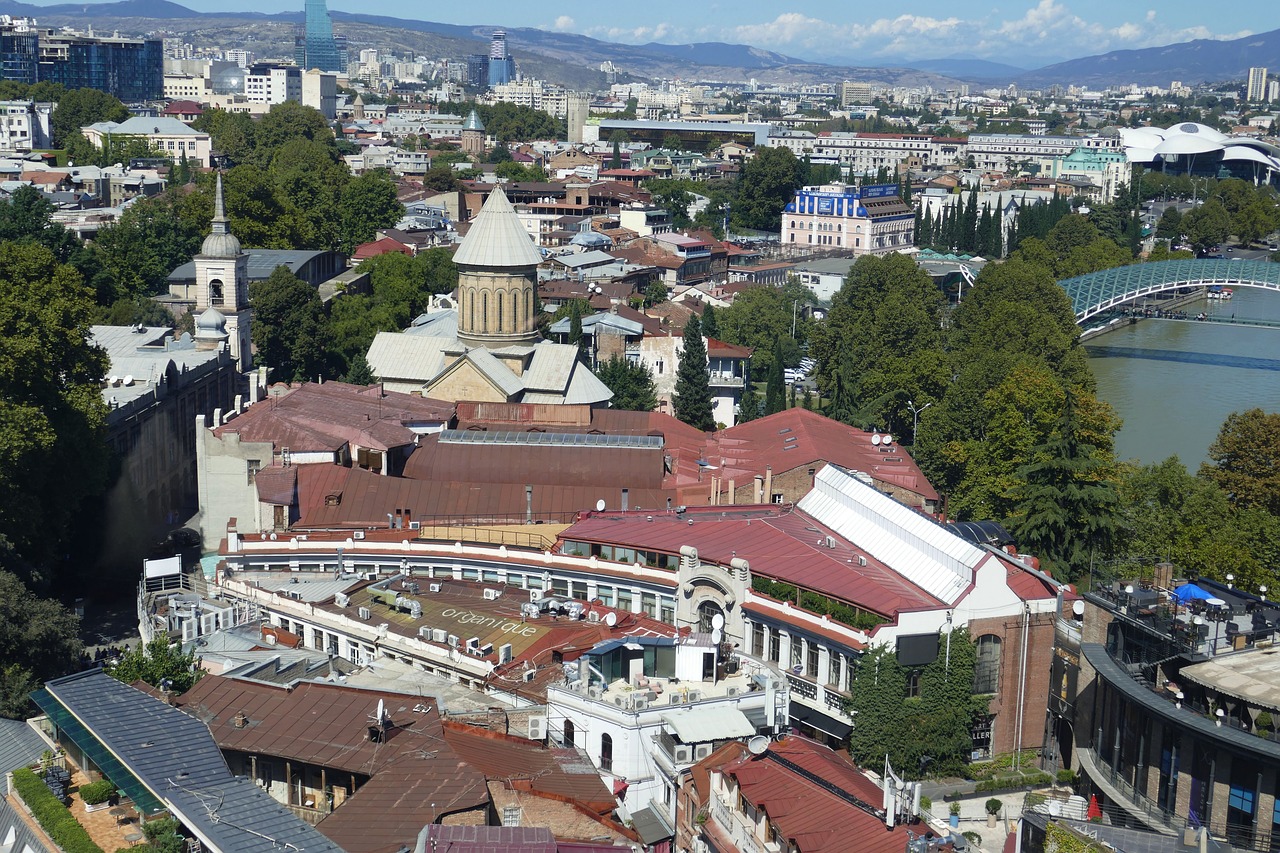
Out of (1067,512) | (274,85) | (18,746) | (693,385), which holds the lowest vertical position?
(18,746)

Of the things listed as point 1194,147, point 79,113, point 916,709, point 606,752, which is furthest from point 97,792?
point 1194,147

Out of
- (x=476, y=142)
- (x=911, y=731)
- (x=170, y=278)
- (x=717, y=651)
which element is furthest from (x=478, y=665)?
(x=476, y=142)

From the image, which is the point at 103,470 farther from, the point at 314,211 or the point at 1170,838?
the point at 314,211

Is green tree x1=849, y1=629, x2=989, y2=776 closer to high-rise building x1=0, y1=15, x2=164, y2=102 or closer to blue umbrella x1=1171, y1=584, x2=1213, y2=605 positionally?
blue umbrella x1=1171, y1=584, x2=1213, y2=605

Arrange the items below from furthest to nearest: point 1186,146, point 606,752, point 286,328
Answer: point 1186,146 → point 286,328 → point 606,752

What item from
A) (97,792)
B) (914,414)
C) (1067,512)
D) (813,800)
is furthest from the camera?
(914,414)

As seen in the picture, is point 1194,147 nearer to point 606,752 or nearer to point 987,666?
point 987,666

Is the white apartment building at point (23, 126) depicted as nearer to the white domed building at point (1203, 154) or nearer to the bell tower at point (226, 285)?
the bell tower at point (226, 285)
